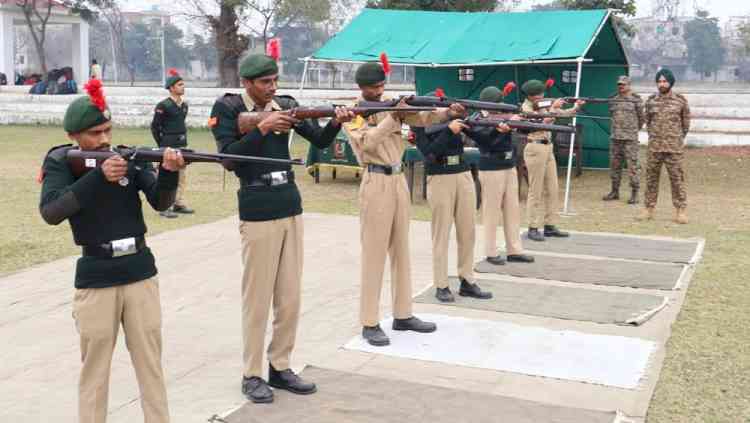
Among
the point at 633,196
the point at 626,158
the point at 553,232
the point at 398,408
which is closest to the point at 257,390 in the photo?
the point at 398,408

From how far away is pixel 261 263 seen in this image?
16.9ft

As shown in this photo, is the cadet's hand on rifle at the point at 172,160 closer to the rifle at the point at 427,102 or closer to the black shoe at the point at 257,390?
the black shoe at the point at 257,390

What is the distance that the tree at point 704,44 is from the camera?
71.0 meters

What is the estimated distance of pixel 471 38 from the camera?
1564cm

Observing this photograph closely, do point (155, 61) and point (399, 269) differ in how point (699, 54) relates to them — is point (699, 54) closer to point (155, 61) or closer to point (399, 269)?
point (155, 61)

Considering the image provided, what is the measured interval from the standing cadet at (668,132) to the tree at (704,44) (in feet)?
204

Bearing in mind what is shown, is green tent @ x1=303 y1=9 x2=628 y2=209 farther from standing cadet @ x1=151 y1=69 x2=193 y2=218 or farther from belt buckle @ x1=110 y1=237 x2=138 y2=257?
belt buckle @ x1=110 y1=237 x2=138 y2=257

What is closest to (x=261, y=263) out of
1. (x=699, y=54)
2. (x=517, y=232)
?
(x=517, y=232)

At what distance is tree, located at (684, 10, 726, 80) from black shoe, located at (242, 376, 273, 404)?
70.3 m

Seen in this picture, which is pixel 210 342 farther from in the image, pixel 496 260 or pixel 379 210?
pixel 496 260

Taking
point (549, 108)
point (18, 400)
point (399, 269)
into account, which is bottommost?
point (18, 400)

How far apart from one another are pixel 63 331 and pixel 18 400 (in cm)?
146

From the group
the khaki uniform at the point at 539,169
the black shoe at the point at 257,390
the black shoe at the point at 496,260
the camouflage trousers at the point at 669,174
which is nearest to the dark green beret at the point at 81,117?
the black shoe at the point at 257,390

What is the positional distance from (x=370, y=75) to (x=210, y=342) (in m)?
2.23
